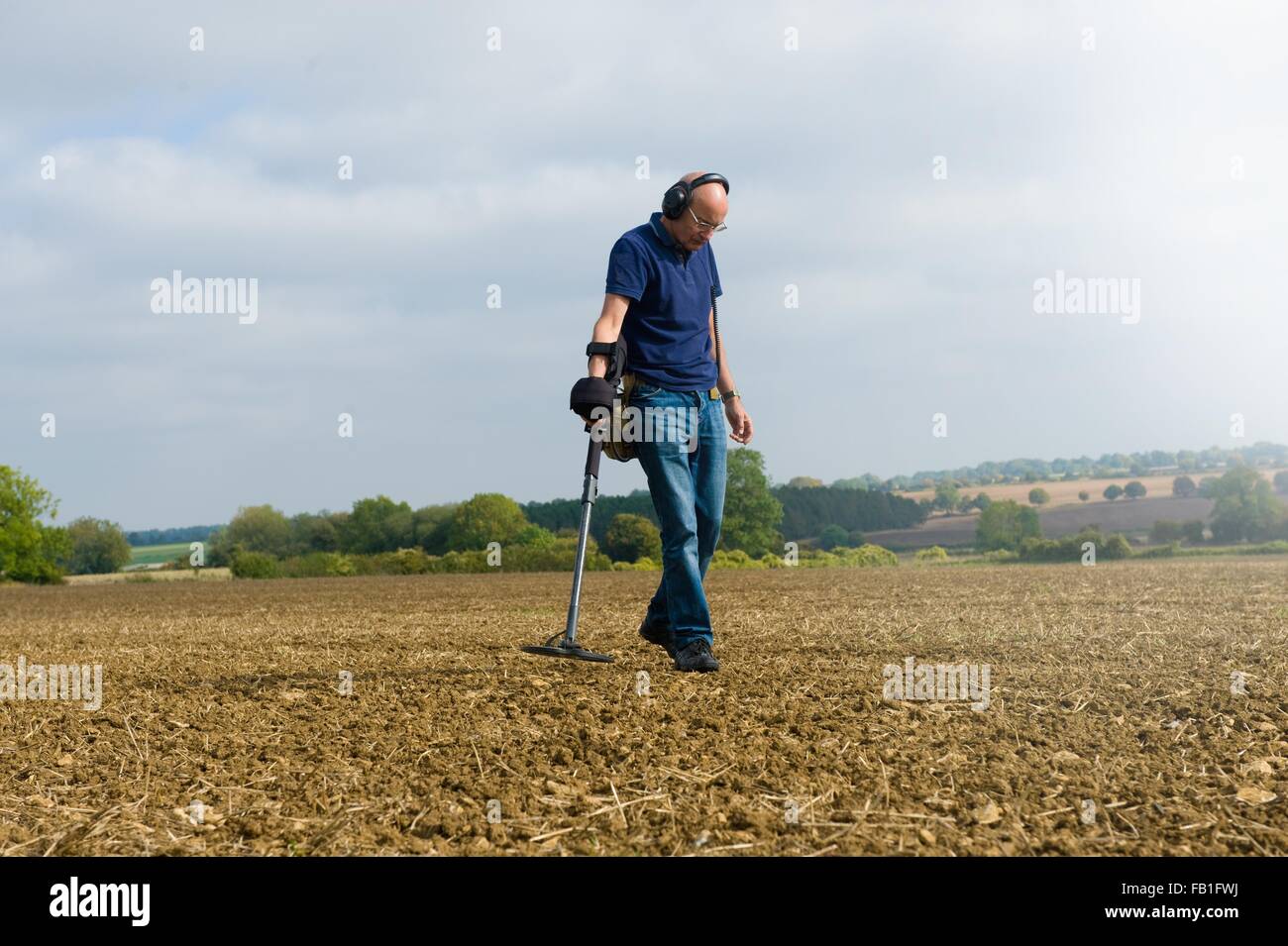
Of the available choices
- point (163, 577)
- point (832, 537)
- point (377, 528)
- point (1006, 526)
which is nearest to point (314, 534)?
point (377, 528)

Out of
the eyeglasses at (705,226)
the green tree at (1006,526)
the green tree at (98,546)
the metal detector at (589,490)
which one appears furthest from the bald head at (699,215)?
the green tree at (98,546)

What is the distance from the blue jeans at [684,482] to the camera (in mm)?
5863

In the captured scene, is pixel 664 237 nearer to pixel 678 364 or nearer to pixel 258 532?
pixel 678 364

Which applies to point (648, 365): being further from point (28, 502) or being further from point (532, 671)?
point (28, 502)

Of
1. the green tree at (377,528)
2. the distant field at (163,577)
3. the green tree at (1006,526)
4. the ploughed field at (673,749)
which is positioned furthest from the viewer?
the green tree at (377,528)

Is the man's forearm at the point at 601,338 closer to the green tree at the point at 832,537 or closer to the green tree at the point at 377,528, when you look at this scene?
the green tree at the point at 832,537

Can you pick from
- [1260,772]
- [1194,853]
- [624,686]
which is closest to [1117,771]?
[1260,772]

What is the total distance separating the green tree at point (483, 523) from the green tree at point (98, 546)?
16.1 m

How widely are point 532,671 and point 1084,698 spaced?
3.06 meters

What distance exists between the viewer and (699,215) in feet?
19.0

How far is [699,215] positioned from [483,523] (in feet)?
97.1

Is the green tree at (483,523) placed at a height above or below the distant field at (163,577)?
above

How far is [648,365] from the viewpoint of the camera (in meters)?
5.92

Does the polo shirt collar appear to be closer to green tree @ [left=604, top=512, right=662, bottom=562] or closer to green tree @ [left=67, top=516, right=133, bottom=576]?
green tree @ [left=604, top=512, right=662, bottom=562]
